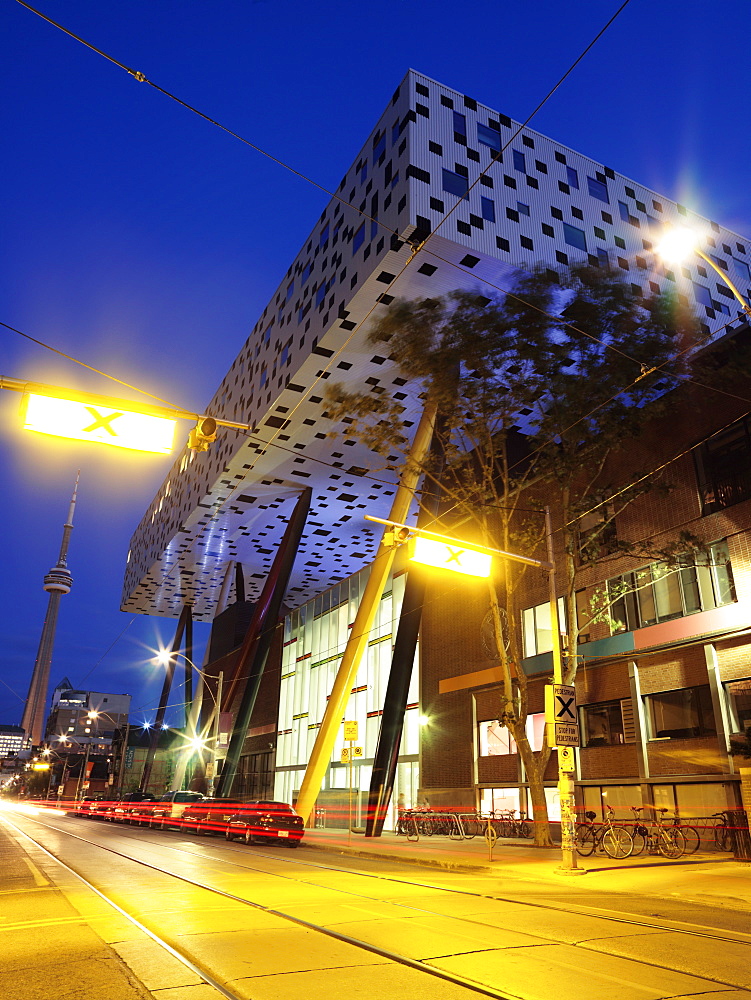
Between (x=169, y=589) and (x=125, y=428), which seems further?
(x=169, y=589)

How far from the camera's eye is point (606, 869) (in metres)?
17.7

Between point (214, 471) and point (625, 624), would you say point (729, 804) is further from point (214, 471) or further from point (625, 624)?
point (214, 471)

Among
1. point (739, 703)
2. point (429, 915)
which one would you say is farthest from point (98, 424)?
point (739, 703)

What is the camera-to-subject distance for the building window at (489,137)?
1246 inches

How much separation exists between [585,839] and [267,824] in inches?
466

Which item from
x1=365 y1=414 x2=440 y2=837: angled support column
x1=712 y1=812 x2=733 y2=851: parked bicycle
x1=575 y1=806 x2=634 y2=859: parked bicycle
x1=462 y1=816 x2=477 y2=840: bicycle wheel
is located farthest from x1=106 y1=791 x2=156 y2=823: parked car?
x1=712 y1=812 x2=733 y2=851: parked bicycle

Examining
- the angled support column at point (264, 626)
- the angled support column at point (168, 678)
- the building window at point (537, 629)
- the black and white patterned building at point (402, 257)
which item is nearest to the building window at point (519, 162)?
the black and white patterned building at point (402, 257)

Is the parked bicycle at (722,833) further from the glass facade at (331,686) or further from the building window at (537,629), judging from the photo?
the glass facade at (331,686)

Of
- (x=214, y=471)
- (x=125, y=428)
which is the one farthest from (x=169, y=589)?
Result: (x=125, y=428)

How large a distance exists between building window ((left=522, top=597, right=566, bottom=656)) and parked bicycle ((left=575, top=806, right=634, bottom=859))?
8.82 meters

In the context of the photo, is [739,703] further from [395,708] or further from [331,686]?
[331,686]

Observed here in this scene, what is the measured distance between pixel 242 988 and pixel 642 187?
128 ft

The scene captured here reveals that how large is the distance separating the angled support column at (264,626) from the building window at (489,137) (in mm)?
21871

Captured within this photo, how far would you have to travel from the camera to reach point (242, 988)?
6.07m
